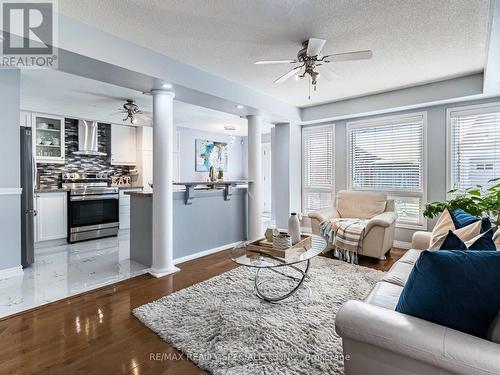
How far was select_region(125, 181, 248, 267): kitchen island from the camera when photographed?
12.2 ft

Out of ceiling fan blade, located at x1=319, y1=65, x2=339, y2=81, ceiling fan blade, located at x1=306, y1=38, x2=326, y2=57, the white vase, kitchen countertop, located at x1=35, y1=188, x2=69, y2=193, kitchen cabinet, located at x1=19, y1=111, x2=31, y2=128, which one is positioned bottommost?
the white vase

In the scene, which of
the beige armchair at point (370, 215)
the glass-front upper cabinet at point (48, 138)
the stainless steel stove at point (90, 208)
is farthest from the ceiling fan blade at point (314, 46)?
the glass-front upper cabinet at point (48, 138)

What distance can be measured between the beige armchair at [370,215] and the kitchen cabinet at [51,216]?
434 centimetres

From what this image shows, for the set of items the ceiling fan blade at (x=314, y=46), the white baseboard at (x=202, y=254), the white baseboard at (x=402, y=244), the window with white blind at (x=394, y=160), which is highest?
the ceiling fan blade at (x=314, y=46)

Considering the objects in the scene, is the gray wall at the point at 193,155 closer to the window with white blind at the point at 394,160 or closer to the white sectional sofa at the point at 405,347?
the window with white blind at the point at 394,160

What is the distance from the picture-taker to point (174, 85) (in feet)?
10.4

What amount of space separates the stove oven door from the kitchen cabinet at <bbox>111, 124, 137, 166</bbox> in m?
0.96

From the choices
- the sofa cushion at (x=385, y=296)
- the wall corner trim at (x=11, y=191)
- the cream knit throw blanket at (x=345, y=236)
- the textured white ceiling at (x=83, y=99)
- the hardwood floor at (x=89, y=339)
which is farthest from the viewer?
the cream knit throw blanket at (x=345, y=236)

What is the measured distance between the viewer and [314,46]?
2.45 m

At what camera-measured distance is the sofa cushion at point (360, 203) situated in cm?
442

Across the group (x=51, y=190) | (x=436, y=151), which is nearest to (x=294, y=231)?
(x=436, y=151)

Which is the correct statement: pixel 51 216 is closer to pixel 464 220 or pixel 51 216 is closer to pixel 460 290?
pixel 460 290

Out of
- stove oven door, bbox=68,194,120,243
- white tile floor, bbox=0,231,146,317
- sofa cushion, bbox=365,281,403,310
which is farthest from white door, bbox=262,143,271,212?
sofa cushion, bbox=365,281,403,310

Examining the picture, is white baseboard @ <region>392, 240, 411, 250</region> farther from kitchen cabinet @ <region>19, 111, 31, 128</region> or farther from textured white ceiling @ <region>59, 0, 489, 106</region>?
kitchen cabinet @ <region>19, 111, 31, 128</region>
